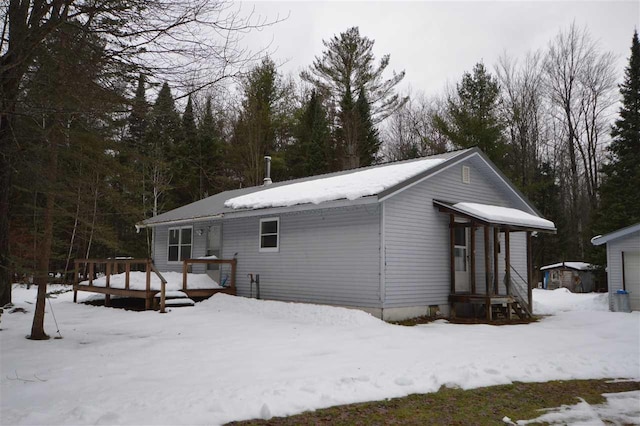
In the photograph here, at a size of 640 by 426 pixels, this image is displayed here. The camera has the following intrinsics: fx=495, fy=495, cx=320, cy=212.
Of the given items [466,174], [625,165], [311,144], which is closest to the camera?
[466,174]

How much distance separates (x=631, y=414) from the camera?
536 cm

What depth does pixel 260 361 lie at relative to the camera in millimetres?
7383

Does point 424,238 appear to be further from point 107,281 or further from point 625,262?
point 107,281

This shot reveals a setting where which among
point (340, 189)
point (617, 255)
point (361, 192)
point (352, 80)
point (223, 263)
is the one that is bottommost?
point (223, 263)

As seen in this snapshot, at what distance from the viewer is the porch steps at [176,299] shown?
1392 centimetres

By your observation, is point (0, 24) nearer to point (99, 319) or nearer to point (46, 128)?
point (46, 128)

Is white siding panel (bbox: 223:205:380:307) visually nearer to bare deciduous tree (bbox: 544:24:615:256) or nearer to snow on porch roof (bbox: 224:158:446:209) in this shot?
snow on porch roof (bbox: 224:158:446:209)

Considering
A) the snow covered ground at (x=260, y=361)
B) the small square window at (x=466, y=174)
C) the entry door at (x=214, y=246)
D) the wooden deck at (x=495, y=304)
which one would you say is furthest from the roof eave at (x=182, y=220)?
the wooden deck at (x=495, y=304)

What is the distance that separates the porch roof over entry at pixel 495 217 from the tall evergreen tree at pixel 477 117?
16346 millimetres

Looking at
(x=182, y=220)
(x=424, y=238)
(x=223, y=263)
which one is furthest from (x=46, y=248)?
(x=182, y=220)

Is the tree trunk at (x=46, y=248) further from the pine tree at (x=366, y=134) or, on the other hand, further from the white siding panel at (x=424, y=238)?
the pine tree at (x=366, y=134)

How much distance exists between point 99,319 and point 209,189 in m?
21.2

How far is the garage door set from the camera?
1580cm

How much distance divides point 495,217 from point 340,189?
3.98m
